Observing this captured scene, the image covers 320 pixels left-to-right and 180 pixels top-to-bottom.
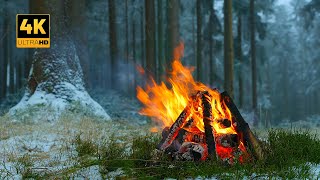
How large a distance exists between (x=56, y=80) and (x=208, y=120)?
7.17 m

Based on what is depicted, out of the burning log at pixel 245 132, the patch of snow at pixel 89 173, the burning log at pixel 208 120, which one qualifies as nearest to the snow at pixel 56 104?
the patch of snow at pixel 89 173

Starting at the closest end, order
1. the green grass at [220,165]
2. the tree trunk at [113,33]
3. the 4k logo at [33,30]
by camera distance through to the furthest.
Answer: the green grass at [220,165]
the 4k logo at [33,30]
the tree trunk at [113,33]

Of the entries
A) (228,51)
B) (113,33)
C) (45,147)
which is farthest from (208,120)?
(113,33)

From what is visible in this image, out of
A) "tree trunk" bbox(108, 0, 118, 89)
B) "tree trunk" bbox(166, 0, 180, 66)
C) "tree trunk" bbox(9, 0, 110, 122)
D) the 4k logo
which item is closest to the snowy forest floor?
the 4k logo

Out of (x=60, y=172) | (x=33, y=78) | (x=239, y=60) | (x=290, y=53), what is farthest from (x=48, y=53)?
(x=290, y=53)

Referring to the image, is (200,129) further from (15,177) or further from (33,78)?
(33,78)

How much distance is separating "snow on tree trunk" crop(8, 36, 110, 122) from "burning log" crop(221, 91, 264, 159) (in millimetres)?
6268

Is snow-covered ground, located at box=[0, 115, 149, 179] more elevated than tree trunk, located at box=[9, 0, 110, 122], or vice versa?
tree trunk, located at box=[9, 0, 110, 122]

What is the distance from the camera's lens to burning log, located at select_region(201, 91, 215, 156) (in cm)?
469

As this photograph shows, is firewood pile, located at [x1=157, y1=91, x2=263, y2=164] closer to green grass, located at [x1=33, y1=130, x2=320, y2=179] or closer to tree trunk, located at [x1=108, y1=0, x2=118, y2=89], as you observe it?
green grass, located at [x1=33, y1=130, x2=320, y2=179]

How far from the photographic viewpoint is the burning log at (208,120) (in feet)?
15.4

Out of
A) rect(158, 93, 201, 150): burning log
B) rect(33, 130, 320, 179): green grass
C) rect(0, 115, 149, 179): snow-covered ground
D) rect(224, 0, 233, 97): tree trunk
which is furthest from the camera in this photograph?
rect(224, 0, 233, 97): tree trunk

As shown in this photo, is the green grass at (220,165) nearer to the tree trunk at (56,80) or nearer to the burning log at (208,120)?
the burning log at (208,120)

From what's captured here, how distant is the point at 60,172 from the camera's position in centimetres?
446
